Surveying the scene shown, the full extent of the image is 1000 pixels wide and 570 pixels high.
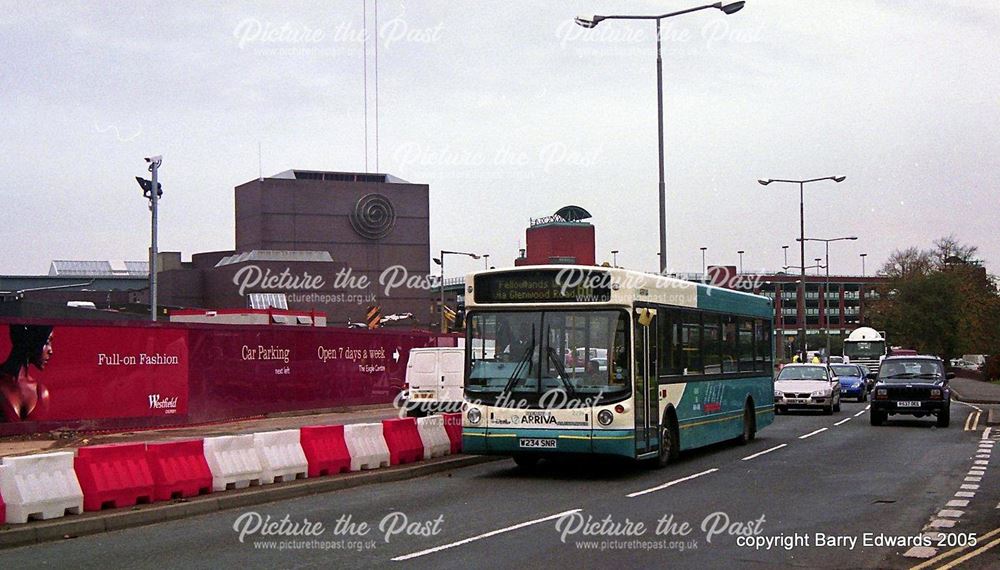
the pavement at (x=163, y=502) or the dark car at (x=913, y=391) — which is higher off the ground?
the dark car at (x=913, y=391)

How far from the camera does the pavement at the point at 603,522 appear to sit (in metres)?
9.65

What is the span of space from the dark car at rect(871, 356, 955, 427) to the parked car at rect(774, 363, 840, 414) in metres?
5.47

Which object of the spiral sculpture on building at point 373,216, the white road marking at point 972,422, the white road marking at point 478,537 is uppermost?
the spiral sculpture on building at point 373,216

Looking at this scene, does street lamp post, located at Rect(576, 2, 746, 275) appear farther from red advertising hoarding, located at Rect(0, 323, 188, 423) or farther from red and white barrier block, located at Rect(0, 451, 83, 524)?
red and white barrier block, located at Rect(0, 451, 83, 524)

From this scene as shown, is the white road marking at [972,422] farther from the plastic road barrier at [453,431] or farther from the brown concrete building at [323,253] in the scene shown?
the brown concrete building at [323,253]

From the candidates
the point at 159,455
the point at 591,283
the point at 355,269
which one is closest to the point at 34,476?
the point at 159,455

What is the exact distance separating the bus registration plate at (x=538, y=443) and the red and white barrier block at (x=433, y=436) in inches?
110

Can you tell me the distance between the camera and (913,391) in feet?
89.1

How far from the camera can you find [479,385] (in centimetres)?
1605

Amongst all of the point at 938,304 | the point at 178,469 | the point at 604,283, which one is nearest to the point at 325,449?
the point at 178,469

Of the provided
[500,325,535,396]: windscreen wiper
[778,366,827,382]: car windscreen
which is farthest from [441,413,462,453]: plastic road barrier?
[778,366,827,382]: car windscreen

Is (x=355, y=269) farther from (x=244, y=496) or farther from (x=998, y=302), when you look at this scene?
(x=244, y=496)

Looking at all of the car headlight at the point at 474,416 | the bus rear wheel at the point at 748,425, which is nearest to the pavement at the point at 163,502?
the car headlight at the point at 474,416

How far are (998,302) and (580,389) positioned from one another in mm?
48069
